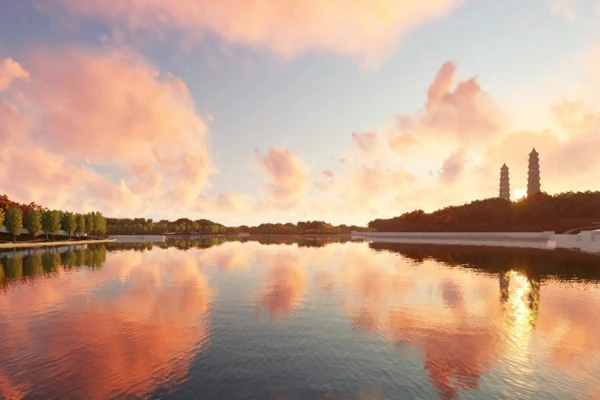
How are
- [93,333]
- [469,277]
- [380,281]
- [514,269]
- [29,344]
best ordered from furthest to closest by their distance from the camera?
[514,269] → [469,277] → [380,281] → [93,333] → [29,344]

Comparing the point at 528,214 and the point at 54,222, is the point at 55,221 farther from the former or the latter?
the point at 528,214

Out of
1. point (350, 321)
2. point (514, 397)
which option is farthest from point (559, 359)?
point (350, 321)

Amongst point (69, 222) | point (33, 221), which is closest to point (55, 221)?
point (33, 221)

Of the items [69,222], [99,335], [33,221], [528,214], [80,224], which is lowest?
[99,335]

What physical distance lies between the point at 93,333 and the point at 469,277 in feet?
124

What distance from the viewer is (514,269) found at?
45.2 metres

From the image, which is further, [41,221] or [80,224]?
[80,224]

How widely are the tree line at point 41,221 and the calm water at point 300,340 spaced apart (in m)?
86.8

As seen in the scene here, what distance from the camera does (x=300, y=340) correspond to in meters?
18.0

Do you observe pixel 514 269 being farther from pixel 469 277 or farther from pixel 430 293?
pixel 430 293

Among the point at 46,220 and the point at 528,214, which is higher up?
the point at 528,214

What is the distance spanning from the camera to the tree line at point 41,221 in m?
100

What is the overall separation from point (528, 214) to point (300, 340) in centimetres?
12830

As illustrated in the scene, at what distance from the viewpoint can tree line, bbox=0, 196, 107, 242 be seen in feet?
329
